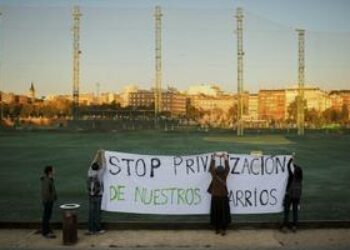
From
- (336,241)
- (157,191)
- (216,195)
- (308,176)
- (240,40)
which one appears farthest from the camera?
(240,40)

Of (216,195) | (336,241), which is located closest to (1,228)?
(216,195)

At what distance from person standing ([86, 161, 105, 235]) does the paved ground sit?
0.24m

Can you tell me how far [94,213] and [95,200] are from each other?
0.99 ft

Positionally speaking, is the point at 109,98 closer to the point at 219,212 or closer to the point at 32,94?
the point at 32,94

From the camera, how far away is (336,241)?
11.7m

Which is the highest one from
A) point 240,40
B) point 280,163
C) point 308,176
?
point 240,40

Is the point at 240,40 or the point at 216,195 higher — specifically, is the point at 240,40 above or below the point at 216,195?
above

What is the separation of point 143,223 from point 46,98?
137328 mm

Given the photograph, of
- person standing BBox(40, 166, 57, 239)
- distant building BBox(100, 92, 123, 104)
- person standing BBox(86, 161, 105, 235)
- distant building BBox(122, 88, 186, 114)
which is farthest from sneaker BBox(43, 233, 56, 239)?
distant building BBox(100, 92, 123, 104)

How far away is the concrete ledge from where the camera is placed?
12789mm

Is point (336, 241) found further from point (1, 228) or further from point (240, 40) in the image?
point (240, 40)

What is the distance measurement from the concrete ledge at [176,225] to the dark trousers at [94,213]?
0.39m

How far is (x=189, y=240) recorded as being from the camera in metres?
11.8

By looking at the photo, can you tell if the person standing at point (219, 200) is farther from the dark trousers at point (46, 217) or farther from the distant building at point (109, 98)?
the distant building at point (109, 98)
